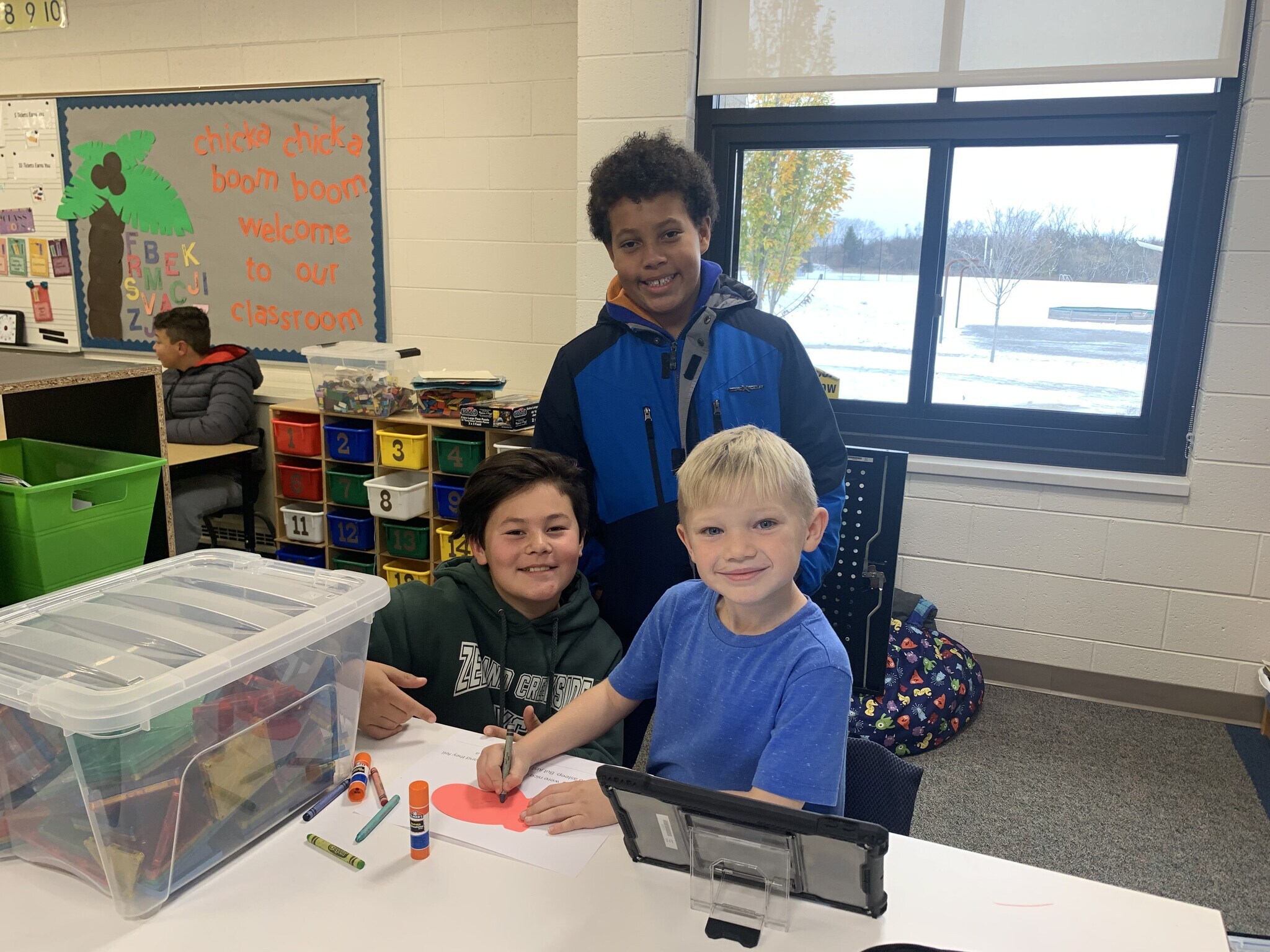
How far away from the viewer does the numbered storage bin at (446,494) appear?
3234 mm

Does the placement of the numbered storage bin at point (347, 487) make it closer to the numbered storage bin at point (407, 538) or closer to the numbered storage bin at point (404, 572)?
the numbered storage bin at point (407, 538)

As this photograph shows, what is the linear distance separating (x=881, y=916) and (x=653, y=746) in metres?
0.37

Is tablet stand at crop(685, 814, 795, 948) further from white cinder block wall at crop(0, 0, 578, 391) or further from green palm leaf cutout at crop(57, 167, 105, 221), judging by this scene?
green palm leaf cutout at crop(57, 167, 105, 221)

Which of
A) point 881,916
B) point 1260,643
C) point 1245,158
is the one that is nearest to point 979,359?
point 1245,158

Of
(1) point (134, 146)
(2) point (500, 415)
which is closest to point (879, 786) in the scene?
(2) point (500, 415)

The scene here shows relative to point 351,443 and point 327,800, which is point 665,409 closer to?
point 327,800

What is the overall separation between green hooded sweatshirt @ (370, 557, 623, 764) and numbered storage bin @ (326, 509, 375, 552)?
6.81 ft

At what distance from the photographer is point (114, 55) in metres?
3.82

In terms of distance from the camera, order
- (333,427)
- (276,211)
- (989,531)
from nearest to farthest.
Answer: (989,531) → (333,427) → (276,211)

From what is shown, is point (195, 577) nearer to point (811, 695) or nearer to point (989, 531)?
point (811, 695)

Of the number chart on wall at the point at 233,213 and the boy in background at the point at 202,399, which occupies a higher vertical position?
the number chart on wall at the point at 233,213

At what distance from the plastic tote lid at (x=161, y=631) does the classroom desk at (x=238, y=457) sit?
2.39 meters

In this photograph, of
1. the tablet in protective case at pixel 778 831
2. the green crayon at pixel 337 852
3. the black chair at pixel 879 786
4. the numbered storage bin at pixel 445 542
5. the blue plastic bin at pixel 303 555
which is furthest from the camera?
the blue plastic bin at pixel 303 555

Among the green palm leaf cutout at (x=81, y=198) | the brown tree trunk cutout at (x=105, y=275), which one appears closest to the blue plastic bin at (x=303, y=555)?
the brown tree trunk cutout at (x=105, y=275)
